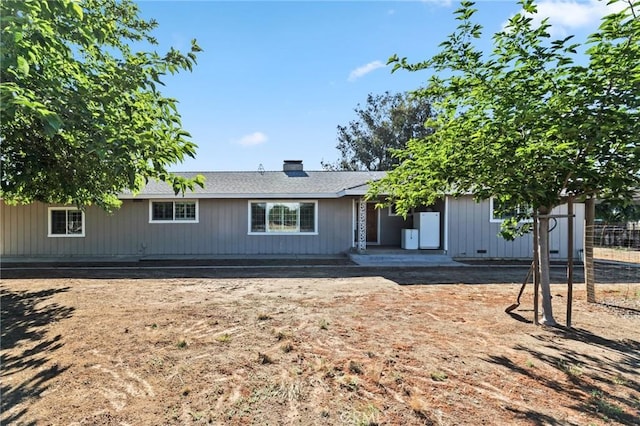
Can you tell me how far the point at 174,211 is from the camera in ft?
42.2

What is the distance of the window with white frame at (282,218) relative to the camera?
12930mm

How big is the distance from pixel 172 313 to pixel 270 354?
7.50ft

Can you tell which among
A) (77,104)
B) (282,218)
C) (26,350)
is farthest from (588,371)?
(282,218)

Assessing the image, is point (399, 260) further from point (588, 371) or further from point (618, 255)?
point (618, 255)

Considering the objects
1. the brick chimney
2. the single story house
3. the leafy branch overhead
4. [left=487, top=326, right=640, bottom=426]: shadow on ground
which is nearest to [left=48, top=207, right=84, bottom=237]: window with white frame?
the single story house

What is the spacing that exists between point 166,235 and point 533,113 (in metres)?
12.3

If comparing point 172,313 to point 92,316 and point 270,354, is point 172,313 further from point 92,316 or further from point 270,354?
point 270,354

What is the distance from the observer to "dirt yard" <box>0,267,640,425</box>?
2.70 m

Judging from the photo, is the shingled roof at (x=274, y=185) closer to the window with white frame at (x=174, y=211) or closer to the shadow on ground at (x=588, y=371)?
the window with white frame at (x=174, y=211)

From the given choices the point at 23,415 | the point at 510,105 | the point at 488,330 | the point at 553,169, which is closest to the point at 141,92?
the point at 23,415

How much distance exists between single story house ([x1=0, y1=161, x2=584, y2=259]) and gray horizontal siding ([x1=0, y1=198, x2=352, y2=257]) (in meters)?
0.03

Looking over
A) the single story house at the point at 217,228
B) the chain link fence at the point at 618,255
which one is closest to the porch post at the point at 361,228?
the single story house at the point at 217,228

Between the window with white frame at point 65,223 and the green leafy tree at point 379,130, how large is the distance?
73.0 ft

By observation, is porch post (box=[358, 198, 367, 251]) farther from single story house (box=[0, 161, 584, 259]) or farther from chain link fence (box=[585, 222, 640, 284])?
chain link fence (box=[585, 222, 640, 284])
